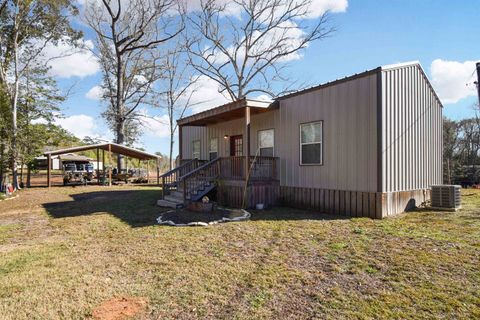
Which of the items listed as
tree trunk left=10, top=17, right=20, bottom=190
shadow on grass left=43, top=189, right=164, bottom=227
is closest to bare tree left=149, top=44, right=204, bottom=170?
tree trunk left=10, top=17, right=20, bottom=190

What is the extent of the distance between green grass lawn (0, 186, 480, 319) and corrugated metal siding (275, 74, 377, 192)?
138cm

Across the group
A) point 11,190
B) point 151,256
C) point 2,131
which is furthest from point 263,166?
point 2,131

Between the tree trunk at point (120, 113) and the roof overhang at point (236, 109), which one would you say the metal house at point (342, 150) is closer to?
the roof overhang at point (236, 109)

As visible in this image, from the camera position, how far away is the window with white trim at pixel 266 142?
409 inches

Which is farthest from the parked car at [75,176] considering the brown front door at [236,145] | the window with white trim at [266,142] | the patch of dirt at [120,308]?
the patch of dirt at [120,308]

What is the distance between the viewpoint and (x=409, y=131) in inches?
328

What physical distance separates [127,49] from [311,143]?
21.2 metres

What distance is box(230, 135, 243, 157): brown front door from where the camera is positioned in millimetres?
12359

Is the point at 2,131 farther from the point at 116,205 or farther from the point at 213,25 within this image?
the point at 213,25

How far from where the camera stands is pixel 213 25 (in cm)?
2400

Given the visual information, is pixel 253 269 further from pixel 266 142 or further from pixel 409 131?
pixel 266 142

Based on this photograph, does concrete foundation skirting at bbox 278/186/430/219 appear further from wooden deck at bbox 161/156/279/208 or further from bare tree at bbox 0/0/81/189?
bare tree at bbox 0/0/81/189

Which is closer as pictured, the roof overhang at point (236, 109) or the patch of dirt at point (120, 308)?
the patch of dirt at point (120, 308)

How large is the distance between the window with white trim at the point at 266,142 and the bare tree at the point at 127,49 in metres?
17.4
